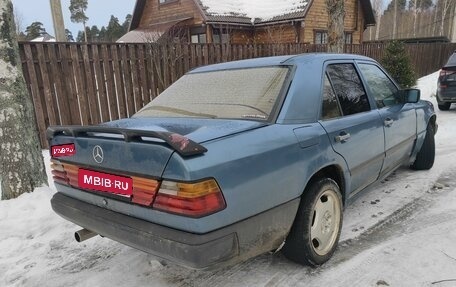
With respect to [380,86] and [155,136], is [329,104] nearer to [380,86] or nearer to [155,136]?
[380,86]

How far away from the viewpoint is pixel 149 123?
2.75m

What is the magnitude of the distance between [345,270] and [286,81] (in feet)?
4.85

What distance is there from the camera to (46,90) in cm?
657

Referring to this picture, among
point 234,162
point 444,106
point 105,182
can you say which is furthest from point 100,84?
point 444,106

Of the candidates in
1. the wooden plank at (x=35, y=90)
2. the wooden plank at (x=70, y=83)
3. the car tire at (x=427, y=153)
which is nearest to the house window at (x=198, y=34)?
the wooden plank at (x=70, y=83)

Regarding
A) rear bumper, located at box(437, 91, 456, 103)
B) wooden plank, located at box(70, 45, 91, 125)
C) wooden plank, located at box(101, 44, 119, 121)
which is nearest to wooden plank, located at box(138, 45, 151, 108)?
wooden plank, located at box(101, 44, 119, 121)

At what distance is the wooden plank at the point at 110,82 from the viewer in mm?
7242

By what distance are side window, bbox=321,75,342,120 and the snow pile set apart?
15359 mm

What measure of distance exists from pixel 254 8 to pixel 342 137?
17941mm

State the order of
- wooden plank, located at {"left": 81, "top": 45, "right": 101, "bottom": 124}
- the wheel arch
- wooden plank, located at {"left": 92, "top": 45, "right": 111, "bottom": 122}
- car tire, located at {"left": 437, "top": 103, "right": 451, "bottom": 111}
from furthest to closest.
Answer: car tire, located at {"left": 437, "top": 103, "right": 451, "bottom": 111}
wooden plank, located at {"left": 92, "top": 45, "right": 111, "bottom": 122}
wooden plank, located at {"left": 81, "top": 45, "right": 101, "bottom": 124}
the wheel arch

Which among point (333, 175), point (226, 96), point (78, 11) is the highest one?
point (78, 11)

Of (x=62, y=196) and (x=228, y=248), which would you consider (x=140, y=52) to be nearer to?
(x=62, y=196)

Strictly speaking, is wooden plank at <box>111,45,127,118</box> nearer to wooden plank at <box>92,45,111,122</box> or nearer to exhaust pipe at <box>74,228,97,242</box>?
wooden plank at <box>92,45,111,122</box>

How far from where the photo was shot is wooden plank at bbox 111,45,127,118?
739cm
